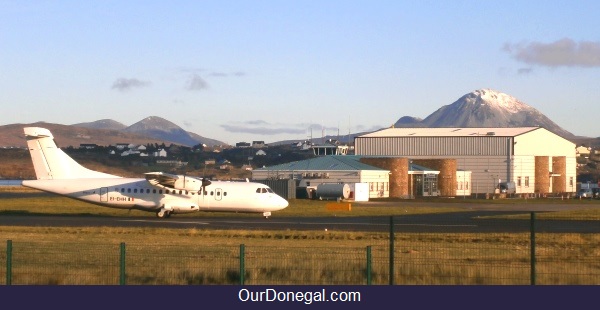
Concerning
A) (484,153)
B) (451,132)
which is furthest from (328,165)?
(451,132)

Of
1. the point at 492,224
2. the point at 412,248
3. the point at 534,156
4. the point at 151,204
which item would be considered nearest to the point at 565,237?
the point at 412,248

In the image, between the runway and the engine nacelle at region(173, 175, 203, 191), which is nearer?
the runway

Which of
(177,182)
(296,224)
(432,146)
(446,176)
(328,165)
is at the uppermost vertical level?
(432,146)

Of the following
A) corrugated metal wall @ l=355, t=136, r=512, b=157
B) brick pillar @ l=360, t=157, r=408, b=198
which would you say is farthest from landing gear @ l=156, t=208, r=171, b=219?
corrugated metal wall @ l=355, t=136, r=512, b=157

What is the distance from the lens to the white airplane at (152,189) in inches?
2056

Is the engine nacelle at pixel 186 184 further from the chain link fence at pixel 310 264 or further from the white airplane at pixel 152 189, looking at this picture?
the chain link fence at pixel 310 264

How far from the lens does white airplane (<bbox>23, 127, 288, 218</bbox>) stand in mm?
52219

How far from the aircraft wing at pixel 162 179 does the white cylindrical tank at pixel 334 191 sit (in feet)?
106

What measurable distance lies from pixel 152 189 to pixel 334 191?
32672mm

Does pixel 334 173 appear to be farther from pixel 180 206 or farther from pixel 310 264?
pixel 310 264

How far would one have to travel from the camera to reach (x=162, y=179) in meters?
52.5

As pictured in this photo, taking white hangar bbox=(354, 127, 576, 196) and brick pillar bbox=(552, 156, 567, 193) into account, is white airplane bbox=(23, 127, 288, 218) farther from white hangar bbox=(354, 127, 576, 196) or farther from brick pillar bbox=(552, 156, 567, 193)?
brick pillar bbox=(552, 156, 567, 193)

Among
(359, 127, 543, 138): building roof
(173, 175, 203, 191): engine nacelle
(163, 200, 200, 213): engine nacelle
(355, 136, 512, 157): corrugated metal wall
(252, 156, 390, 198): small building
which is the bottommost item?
(163, 200, 200, 213): engine nacelle
